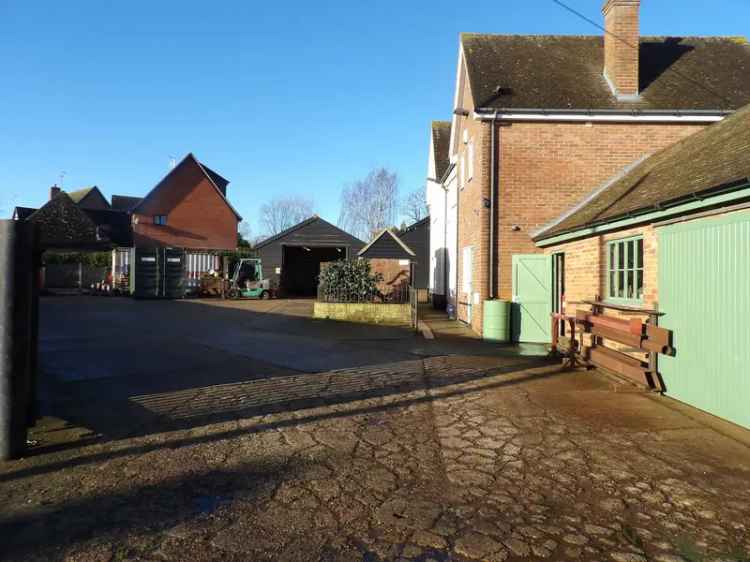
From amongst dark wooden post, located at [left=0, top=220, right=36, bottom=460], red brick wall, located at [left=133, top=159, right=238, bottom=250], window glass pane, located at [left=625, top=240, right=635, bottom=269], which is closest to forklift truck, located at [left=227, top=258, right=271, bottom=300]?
red brick wall, located at [left=133, top=159, right=238, bottom=250]

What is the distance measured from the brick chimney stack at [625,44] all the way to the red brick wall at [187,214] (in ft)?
111

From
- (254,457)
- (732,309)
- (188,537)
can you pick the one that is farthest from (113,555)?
(732,309)

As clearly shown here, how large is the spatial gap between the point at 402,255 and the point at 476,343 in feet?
23.2

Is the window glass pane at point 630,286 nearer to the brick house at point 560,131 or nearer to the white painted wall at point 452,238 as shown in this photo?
the brick house at point 560,131

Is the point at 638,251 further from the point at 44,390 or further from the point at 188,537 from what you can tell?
the point at 44,390

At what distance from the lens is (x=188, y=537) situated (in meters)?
3.06

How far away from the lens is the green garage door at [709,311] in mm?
5156

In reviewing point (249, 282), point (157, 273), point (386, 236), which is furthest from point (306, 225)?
point (386, 236)

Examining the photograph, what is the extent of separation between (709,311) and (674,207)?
1439mm

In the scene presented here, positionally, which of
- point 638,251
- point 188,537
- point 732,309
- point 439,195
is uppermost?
point 439,195

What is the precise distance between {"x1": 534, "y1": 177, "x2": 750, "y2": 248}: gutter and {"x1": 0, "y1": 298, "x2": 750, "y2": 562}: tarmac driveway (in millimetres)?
2402

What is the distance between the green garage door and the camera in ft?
16.9

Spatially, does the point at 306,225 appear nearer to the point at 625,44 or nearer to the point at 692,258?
the point at 625,44

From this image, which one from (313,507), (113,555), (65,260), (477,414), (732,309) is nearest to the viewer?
(113,555)
